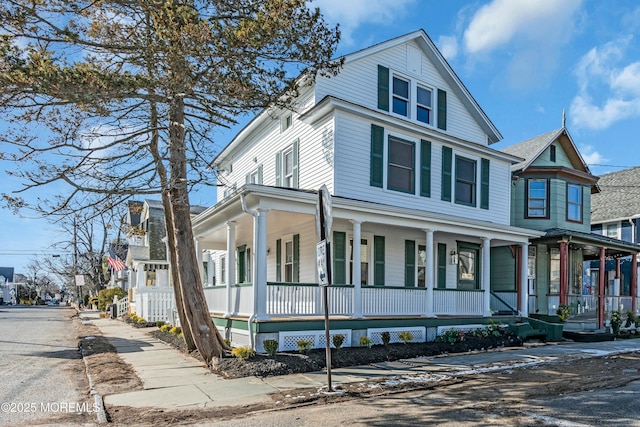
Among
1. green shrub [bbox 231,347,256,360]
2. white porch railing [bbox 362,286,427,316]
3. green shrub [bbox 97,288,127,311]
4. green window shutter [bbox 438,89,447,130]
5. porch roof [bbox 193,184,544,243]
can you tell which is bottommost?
green shrub [bbox 97,288,127,311]

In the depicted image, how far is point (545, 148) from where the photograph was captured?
19812 millimetres

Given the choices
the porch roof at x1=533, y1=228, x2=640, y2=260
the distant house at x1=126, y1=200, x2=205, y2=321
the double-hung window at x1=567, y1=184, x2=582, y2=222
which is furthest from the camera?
the distant house at x1=126, y1=200, x2=205, y2=321

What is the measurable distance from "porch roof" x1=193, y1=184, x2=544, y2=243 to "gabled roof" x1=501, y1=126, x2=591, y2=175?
413 centimetres

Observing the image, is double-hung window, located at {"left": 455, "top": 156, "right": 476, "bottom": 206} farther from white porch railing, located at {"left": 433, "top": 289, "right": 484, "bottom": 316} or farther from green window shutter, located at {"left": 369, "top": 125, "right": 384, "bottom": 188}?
green window shutter, located at {"left": 369, "top": 125, "right": 384, "bottom": 188}

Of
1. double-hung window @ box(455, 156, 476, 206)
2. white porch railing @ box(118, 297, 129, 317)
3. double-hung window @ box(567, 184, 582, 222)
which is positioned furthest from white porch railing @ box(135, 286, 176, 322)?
double-hung window @ box(567, 184, 582, 222)

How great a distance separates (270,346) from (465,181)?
370 inches

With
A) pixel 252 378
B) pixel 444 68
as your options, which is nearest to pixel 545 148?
pixel 444 68

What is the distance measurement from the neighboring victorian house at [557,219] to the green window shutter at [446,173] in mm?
4774

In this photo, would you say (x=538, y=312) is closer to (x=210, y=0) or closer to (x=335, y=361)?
(x=335, y=361)

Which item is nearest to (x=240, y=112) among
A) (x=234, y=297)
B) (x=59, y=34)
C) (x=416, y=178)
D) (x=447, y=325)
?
(x=59, y=34)

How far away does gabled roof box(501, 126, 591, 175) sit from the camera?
19609 mm

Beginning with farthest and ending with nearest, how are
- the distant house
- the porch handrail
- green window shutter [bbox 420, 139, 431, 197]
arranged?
1. the distant house
2. the porch handrail
3. green window shutter [bbox 420, 139, 431, 197]

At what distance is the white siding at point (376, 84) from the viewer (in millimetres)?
14367

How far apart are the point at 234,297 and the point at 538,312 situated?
477 inches
